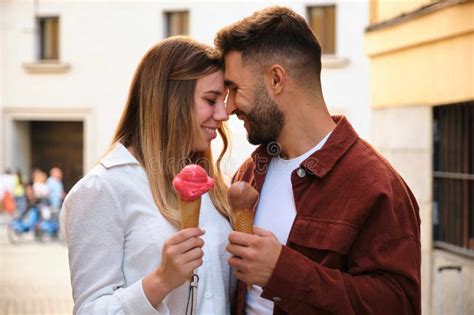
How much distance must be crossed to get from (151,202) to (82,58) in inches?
827

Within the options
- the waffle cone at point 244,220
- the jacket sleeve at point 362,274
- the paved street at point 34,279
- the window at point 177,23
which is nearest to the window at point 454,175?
the paved street at point 34,279

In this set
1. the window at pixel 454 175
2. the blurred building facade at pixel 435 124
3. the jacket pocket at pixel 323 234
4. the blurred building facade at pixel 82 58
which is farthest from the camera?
the blurred building facade at pixel 82 58

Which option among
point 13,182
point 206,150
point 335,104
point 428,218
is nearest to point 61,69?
point 13,182

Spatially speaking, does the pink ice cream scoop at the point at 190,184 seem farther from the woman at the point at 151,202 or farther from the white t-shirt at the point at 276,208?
the white t-shirt at the point at 276,208

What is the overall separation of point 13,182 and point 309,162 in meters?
18.9

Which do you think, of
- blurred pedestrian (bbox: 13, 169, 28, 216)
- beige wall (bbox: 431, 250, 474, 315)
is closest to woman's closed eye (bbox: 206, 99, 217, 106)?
beige wall (bbox: 431, 250, 474, 315)

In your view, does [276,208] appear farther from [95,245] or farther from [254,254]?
[95,245]

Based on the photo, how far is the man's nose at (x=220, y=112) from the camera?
339cm

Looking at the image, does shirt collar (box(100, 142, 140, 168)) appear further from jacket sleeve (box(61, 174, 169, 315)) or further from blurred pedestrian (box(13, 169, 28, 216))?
blurred pedestrian (box(13, 169, 28, 216))

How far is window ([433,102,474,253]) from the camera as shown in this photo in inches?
321

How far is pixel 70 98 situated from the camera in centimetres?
2397

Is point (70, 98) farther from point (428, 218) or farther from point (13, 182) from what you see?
point (428, 218)

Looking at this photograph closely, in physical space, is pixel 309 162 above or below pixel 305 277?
above

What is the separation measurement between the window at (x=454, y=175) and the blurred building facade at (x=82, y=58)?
455 inches
